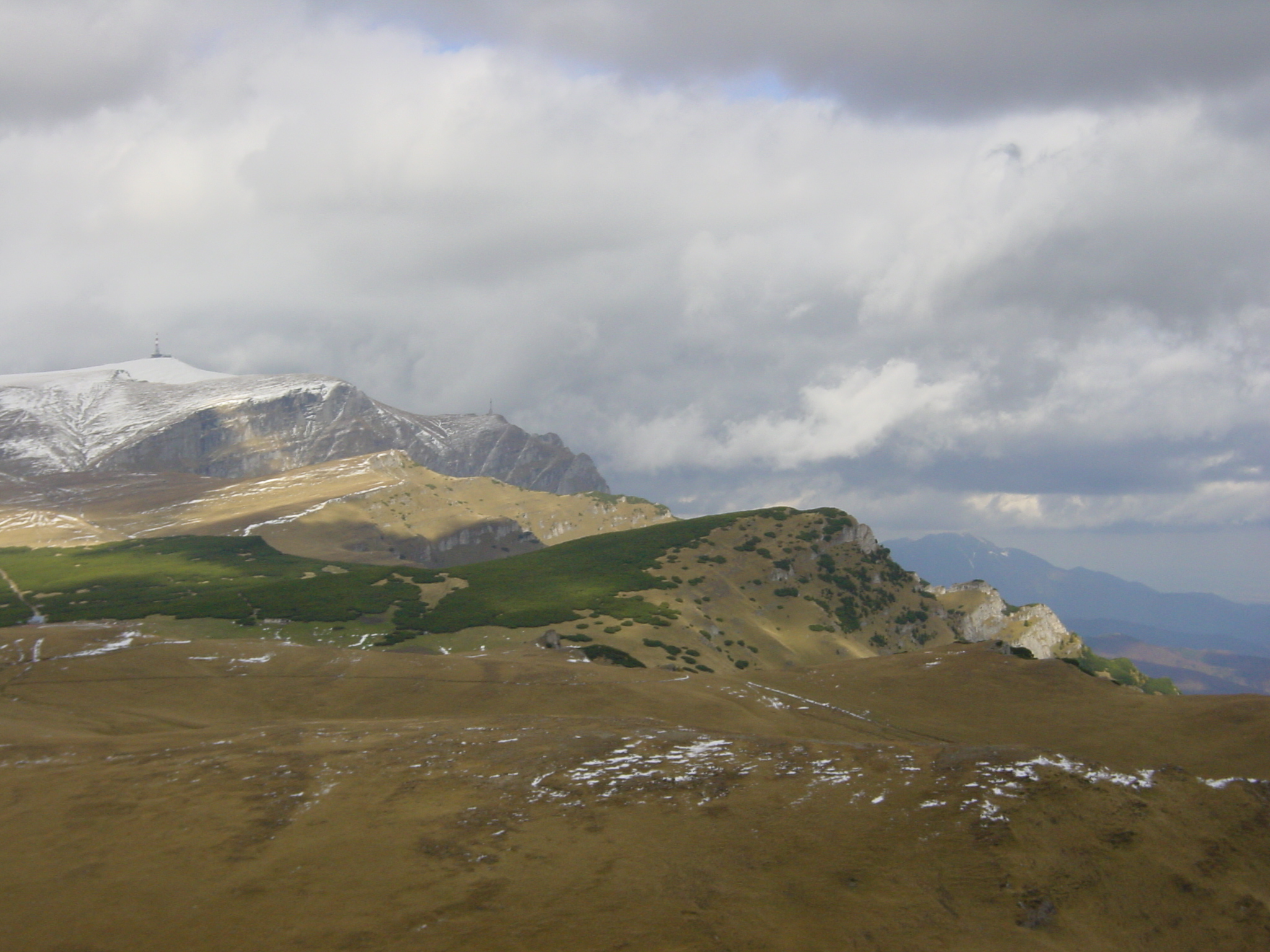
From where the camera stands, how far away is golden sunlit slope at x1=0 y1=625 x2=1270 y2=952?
64.6ft

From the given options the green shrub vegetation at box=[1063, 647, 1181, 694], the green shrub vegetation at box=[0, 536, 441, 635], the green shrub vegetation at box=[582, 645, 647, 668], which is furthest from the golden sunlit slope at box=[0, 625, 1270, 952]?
the green shrub vegetation at box=[1063, 647, 1181, 694]

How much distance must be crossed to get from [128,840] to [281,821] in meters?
4.21

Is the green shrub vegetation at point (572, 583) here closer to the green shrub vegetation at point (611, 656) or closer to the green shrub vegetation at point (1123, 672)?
the green shrub vegetation at point (611, 656)

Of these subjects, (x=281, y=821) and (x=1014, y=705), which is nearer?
(x=281, y=821)

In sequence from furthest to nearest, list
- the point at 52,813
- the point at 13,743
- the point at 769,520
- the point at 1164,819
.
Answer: the point at 769,520 → the point at 13,743 → the point at 52,813 → the point at 1164,819

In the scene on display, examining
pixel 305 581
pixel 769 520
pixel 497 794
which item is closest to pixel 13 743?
pixel 497 794

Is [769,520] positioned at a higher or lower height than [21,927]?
higher

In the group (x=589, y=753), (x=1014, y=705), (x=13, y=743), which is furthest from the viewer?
(x=1014, y=705)

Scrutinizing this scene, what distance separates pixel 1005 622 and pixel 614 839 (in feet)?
492

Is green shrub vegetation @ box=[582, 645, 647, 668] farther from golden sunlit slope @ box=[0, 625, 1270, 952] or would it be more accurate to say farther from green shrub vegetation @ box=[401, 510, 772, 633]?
golden sunlit slope @ box=[0, 625, 1270, 952]

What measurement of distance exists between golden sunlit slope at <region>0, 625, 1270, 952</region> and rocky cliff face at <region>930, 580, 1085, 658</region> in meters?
112

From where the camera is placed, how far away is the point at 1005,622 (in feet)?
513

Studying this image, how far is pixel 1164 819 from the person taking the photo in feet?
78.2

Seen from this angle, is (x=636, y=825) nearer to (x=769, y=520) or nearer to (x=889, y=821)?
(x=889, y=821)
